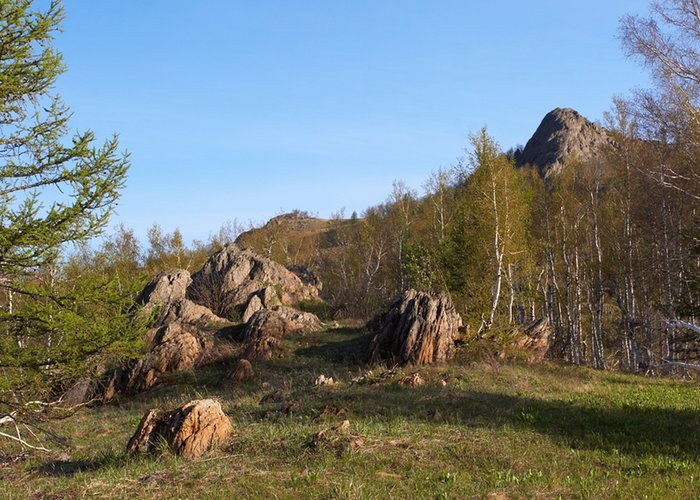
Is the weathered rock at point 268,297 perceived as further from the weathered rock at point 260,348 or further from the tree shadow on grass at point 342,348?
the weathered rock at point 260,348

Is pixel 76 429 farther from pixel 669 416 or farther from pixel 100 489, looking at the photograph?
pixel 669 416

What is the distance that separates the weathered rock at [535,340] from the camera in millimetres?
22209

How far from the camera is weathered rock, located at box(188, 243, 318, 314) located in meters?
34.7

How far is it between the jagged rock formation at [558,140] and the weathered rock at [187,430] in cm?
10482

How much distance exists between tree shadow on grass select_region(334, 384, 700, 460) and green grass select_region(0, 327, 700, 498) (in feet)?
0.14

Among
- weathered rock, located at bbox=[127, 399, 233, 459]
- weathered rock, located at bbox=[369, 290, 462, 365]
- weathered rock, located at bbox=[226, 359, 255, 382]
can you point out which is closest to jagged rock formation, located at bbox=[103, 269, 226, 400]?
weathered rock, located at bbox=[226, 359, 255, 382]

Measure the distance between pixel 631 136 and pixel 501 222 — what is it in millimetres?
9934

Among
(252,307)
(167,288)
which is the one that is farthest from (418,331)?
(167,288)

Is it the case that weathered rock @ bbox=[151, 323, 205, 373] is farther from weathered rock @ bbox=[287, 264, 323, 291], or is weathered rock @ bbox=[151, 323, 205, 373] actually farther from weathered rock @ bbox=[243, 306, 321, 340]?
weathered rock @ bbox=[287, 264, 323, 291]

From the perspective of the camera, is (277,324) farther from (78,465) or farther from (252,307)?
(78,465)

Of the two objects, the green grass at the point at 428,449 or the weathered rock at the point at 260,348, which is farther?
the weathered rock at the point at 260,348

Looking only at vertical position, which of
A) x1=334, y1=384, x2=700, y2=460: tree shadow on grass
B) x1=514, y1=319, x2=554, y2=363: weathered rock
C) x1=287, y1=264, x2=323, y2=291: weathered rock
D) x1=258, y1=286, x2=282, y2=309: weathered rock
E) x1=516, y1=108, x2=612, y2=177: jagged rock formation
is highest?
x1=516, y1=108, x2=612, y2=177: jagged rock formation

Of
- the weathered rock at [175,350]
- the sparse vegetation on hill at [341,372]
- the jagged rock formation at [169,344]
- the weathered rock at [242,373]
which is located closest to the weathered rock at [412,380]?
the sparse vegetation on hill at [341,372]

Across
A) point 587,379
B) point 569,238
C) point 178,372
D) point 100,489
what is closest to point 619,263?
point 569,238
